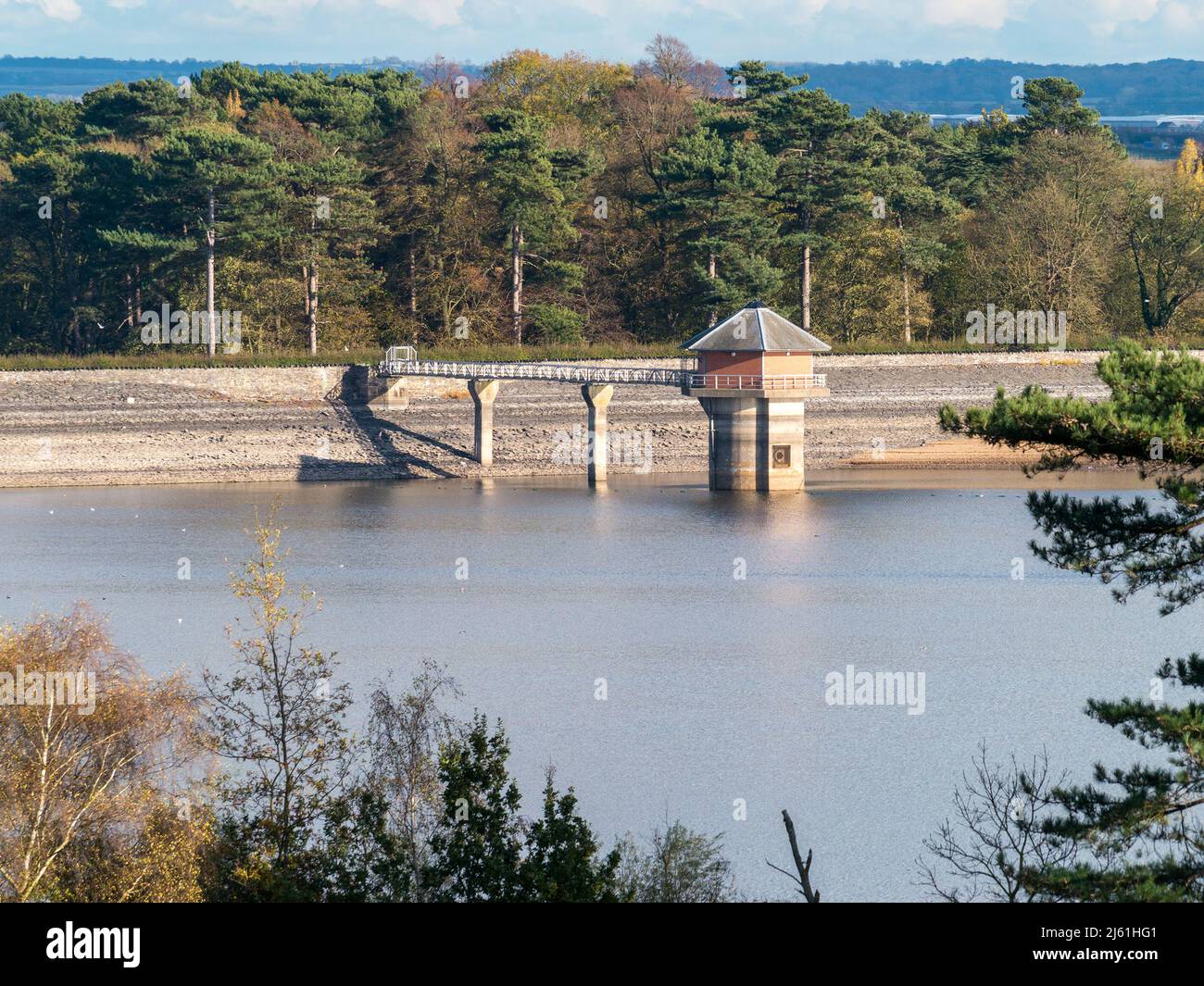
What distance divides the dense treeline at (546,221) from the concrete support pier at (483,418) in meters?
9.95

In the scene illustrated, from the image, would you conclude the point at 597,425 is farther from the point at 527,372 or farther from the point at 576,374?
the point at 527,372

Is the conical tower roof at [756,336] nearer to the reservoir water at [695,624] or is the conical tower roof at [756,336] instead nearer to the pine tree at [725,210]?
the reservoir water at [695,624]

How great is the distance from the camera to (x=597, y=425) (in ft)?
211

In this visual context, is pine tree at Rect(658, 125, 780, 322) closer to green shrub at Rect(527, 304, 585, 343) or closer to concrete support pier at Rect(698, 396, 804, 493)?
green shrub at Rect(527, 304, 585, 343)

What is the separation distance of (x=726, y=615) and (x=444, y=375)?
29801 mm

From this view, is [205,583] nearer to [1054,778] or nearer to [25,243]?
[1054,778]

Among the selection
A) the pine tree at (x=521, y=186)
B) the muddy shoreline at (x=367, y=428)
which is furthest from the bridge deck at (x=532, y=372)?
the pine tree at (x=521, y=186)

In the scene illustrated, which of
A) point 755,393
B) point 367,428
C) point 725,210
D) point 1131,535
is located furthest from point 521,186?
point 1131,535

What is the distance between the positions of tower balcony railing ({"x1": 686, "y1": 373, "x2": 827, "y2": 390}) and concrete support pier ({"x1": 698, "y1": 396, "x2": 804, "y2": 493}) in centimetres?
43

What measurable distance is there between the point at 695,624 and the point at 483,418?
3009 cm

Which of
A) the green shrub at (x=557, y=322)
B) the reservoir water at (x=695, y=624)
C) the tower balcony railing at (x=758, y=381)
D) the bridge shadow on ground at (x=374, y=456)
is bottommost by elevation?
the reservoir water at (x=695, y=624)

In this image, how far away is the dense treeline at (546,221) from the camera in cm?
7250

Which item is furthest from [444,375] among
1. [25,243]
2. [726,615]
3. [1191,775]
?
[1191,775]
